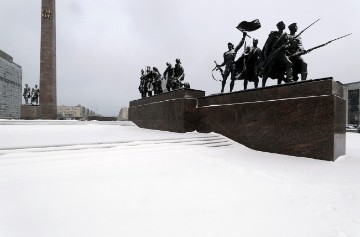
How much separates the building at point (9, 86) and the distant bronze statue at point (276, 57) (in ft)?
230

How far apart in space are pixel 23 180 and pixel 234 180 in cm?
326

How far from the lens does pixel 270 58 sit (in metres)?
8.52

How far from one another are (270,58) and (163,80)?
25.6 ft

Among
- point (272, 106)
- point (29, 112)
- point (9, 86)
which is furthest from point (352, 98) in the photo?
point (9, 86)

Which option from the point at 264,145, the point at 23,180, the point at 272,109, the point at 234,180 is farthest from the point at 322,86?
the point at 23,180

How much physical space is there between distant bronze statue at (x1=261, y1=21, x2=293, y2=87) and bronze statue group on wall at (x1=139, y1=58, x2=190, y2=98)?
19.3 feet

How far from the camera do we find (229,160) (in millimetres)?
6008

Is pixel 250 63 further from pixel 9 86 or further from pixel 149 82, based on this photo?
pixel 9 86

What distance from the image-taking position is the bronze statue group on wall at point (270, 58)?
26.7 feet

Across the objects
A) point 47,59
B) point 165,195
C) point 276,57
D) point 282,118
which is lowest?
point 165,195

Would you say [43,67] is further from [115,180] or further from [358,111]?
[358,111]

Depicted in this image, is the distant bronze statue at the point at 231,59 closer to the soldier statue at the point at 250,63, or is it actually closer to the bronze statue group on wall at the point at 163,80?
the soldier statue at the point at 250,63

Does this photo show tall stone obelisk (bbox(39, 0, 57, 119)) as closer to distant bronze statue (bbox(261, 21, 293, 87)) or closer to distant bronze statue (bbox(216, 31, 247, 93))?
distant bronze statue (bbox(216, 31, 247, 93))

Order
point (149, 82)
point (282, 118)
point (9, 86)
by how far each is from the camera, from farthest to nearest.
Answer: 1. point (9, 86)
2. point (149, 82)
3. point (282, 118)
